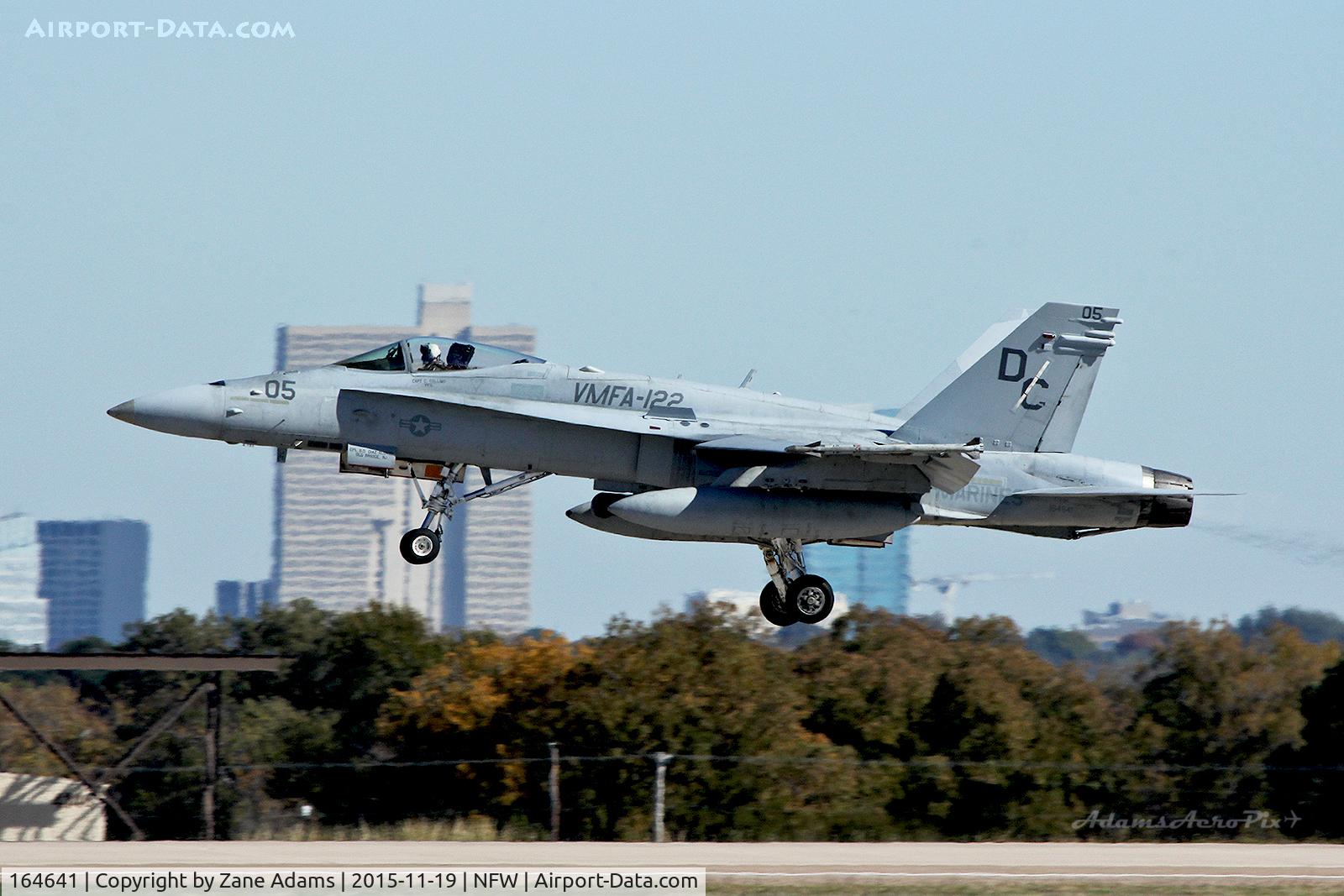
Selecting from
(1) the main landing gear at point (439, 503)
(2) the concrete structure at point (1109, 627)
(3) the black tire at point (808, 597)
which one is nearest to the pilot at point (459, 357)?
(1) the main landing gear at point (439, 503)

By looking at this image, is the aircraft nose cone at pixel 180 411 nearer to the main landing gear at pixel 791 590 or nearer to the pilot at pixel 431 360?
the pilot at pixel 431 360

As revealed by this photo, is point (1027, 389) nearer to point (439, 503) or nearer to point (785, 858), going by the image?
point (785, 858)

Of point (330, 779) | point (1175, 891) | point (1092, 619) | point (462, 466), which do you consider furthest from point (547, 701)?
point (1092, 619)

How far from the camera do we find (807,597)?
22.2 meters

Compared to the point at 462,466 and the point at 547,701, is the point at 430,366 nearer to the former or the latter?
the point at 462,466

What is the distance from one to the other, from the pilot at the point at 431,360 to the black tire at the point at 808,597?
5.20m

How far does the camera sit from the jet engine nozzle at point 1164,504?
2211 cm

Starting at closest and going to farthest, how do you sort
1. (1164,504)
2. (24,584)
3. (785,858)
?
(785,858)
(1164,504)
(24,584)

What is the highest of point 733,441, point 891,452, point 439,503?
point 733,441

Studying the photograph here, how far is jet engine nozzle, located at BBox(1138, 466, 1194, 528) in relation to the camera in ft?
72.5

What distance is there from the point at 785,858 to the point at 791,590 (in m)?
4.48

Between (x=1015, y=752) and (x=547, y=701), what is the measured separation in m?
10.4

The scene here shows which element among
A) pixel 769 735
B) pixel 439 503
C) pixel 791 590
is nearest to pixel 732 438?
pixel 791 590

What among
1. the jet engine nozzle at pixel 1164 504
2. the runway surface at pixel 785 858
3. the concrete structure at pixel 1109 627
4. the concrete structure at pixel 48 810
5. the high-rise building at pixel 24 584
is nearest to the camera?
the runway surface at pixel 785 858
